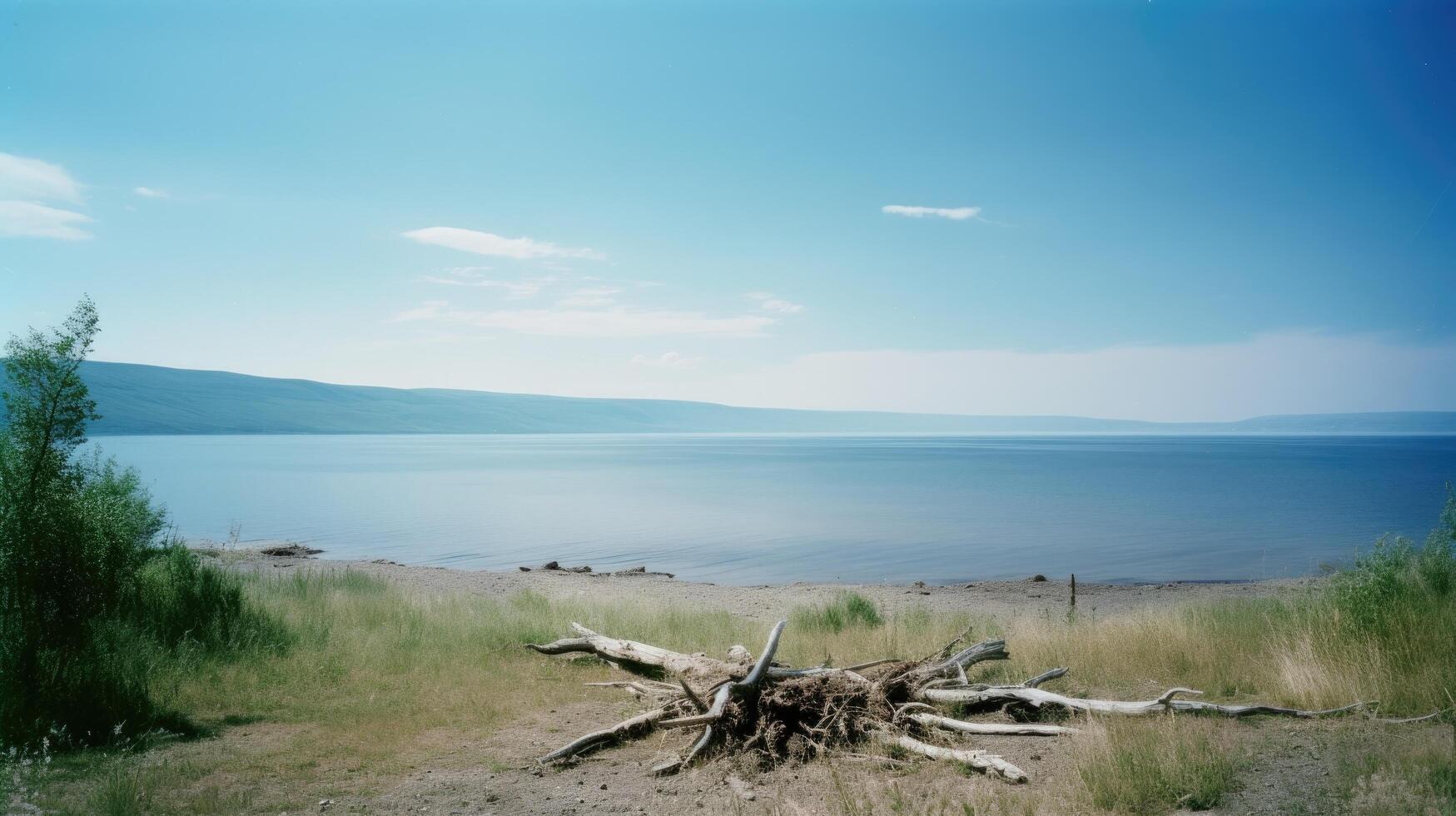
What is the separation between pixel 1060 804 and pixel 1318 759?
91.6 inches

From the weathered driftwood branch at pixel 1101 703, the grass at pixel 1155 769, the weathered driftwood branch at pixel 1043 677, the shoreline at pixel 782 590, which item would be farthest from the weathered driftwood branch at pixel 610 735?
the shoreline at pixel 782 590

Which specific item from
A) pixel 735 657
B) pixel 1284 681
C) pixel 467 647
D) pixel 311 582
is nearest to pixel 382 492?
pixel 311 582

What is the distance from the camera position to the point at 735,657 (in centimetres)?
895

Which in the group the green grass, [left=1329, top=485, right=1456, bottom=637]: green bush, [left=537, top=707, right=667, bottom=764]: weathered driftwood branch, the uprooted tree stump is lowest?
the green grass

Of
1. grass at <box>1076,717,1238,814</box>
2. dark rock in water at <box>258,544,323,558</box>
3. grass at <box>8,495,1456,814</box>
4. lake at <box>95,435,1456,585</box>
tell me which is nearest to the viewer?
grass at <box>1076,717,1238,814</box>

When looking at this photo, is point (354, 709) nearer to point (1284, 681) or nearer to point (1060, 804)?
point (1060, 804)

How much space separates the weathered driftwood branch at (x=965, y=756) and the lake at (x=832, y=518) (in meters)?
17.5

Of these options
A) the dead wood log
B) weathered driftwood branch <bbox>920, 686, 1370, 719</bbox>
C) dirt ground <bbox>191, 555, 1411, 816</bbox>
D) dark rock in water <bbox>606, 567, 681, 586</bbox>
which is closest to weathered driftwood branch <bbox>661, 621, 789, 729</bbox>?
dirt ground <bbox>191, 555, 1411, 816</bbox>

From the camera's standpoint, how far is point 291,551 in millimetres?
26312

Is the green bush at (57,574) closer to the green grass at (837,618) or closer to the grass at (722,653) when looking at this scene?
the grass at (722,653)

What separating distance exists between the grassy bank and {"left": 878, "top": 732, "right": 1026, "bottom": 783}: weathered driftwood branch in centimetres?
20

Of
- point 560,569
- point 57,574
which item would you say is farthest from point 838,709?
point 560,569

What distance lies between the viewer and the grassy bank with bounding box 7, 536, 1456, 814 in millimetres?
5465

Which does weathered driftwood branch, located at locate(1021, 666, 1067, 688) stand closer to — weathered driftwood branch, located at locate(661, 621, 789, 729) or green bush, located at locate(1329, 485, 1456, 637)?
weathered driftwood branch, located at locate(661, 621, 789, 729)
